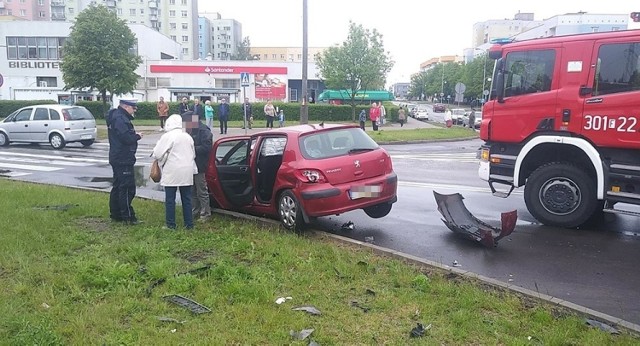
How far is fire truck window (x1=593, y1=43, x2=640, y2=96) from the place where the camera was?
7.23m

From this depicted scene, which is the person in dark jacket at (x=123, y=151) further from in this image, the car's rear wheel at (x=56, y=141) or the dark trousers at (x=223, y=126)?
Result: the dark trousers at (x=223, y=126)

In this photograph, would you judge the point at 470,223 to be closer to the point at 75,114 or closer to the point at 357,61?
the point at 75,114

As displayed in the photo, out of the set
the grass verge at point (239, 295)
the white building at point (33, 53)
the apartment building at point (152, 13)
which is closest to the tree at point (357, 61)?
the white building at point (33, 53)

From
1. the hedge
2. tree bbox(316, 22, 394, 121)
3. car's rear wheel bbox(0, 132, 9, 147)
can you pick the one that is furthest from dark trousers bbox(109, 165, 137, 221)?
tree bbox(316, 22, 394, 121)

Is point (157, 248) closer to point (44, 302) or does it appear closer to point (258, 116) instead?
point (44, 302)

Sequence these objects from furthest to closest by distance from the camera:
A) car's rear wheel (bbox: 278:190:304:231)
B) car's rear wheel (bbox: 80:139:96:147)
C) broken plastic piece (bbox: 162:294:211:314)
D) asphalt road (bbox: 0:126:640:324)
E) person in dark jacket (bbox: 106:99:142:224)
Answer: car's rear wheel (bbox: 80:139:96:147)
person in dark jacket (bbox: 106:99:142:224)
car's rear wheel (bbox: 278:190:304:231)
asphalt road (bbox: 0:126:640:324)
broken plastic piece (bbox: 162:294:211:314)

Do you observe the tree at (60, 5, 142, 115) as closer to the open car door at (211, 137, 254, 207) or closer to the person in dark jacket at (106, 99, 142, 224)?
the open car door at (211, 137, 254, 207)

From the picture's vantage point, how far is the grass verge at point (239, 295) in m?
3.97

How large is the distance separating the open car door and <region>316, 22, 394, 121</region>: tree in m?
35.2

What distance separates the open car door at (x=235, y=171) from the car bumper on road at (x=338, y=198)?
1268 mm

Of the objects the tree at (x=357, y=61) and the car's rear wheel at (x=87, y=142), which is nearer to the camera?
the car's rear wheel at (x=87, y=142)

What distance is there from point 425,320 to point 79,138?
19.3 metres

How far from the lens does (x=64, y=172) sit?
14.2 m

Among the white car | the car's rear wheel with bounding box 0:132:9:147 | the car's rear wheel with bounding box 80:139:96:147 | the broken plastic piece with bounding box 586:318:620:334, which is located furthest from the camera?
the white car
